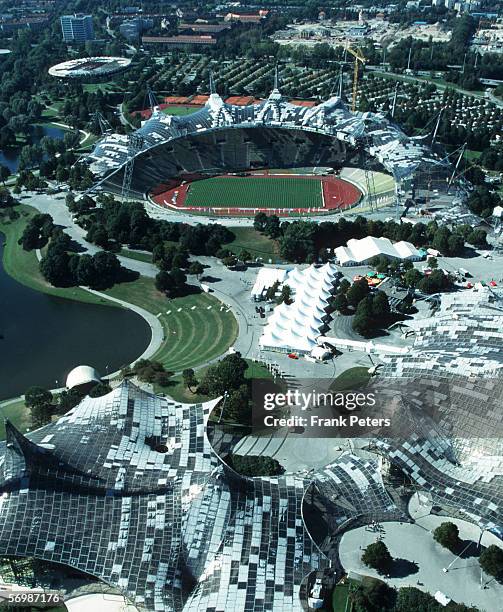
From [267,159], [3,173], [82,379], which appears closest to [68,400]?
[82,379]

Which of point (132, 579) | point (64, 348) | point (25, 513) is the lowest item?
point (64, 348)

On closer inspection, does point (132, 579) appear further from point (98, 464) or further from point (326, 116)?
point (326, 116)

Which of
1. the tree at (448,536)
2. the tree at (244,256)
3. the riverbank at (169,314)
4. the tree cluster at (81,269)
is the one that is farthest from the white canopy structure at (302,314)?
the tree at (448,536)

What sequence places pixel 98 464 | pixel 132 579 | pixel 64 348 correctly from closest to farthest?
pixel 132 579
pixel 98 464
pixel 64 348

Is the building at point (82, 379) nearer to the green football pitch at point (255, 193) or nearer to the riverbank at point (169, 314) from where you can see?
the riverbank at point (169, 314)

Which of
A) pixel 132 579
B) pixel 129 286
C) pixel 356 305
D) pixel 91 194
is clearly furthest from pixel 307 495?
pixel 91 194
